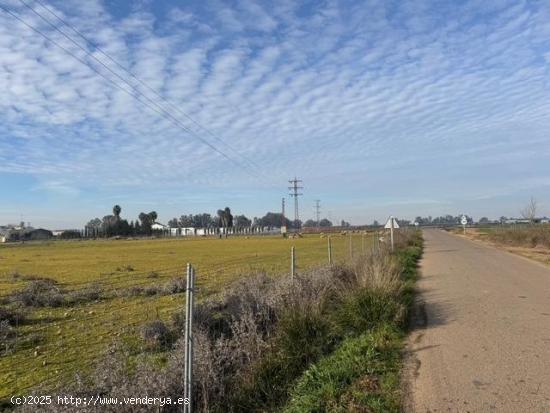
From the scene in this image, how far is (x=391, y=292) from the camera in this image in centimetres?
1063

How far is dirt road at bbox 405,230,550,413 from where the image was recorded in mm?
5820

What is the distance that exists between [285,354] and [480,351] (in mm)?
2910

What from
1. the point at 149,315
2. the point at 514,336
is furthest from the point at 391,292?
the point at 149,315

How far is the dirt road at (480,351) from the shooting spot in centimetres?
582

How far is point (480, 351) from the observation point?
7.89 metres

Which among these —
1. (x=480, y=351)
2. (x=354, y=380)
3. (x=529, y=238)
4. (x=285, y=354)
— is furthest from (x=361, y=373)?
(x=529, y=238)

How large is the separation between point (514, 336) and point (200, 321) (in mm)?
5449

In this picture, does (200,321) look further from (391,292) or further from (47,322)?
(47,322)

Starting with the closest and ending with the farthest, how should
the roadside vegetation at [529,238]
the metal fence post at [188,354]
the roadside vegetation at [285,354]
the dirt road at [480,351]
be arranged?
the metal fence post at [188,354] → the dirt road at [480,351] → the roadside vegetation at [285,354] → the roadside vegetation at [529,238]

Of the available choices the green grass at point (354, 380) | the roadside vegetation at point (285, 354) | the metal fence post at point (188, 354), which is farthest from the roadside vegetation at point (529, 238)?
the metal fence post at point (188, 354)

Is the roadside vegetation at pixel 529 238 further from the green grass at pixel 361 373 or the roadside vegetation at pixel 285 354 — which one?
the green grass at pixel 361 373

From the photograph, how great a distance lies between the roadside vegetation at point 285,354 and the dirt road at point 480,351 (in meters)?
0.42

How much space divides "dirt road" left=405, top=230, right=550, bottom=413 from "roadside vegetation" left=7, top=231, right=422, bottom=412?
42 centimetres

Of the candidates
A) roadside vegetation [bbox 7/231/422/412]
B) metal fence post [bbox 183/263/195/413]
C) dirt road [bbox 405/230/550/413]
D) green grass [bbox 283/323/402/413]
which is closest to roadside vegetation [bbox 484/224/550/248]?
dirt road [bbox 405/230/550/413]
